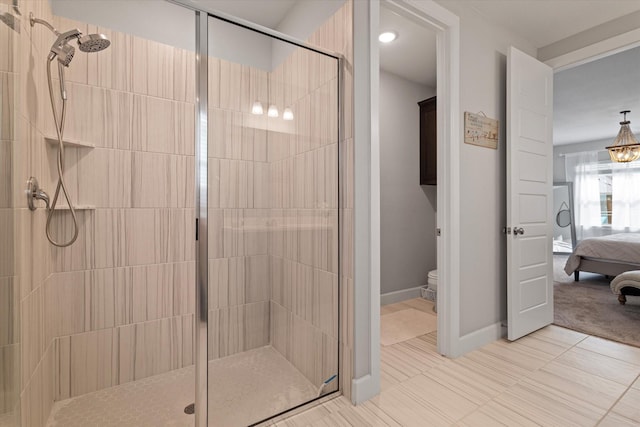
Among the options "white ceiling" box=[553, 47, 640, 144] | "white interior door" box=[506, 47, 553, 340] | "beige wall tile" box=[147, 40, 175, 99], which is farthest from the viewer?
"white ceiling" box=[553, 47, 640, 144]

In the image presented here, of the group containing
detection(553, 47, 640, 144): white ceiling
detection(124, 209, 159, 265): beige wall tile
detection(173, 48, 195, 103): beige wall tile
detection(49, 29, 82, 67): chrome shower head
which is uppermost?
detection(553, 47, 640, 144): white ceiling

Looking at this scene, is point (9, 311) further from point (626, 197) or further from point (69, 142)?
point (626, 197)

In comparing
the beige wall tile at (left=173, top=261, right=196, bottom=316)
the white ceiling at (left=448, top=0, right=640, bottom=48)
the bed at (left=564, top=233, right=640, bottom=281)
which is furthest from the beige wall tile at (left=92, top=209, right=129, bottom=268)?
the bed at (left=564, top=233, right=640, bottom=281)

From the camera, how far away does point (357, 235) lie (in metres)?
1.75

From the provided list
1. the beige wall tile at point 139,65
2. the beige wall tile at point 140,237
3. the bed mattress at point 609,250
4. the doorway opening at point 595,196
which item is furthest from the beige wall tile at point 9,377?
the bed mattress at point 609,250

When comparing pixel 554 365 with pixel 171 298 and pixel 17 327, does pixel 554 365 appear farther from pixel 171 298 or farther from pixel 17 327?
pixel 17 327

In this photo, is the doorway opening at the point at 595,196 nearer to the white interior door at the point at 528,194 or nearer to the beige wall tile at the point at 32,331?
the white interior door at the point at 528,194

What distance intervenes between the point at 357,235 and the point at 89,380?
1.79 metres

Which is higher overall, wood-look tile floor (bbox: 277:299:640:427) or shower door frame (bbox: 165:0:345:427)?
shower door frame (bbox: 165:0:345:427)

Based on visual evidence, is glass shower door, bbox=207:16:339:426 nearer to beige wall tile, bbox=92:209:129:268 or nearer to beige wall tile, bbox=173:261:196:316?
beige wall tile, bbox=173:261:196:316

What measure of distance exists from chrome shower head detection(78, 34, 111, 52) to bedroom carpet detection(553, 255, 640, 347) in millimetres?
4045

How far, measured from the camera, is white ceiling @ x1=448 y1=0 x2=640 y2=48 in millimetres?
2328

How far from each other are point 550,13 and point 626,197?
6.46 m

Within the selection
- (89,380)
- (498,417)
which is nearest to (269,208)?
(89,380)
